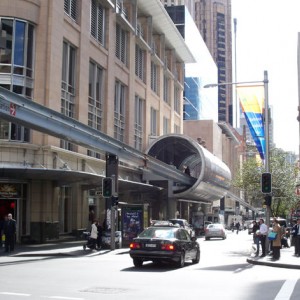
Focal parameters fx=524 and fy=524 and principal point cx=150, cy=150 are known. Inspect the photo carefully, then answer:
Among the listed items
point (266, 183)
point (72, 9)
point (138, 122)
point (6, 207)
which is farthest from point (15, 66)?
point (138, 122)

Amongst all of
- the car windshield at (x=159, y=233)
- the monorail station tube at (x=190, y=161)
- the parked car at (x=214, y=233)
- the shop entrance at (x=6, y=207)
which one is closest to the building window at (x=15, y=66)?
the shop entrance at (x=6, y=207)

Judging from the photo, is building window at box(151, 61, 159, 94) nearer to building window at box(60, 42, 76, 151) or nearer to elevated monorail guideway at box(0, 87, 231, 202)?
elevated monorail guideway at box(0, 87, 231, 202)

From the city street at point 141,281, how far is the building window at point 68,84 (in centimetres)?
1574

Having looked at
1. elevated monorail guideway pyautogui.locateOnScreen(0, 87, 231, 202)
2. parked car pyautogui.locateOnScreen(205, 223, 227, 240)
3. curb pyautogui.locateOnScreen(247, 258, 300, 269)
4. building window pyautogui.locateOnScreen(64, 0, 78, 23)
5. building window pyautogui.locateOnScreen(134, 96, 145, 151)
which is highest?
building window pyautogui.locateOnScreen(64, 0, 78, 23)

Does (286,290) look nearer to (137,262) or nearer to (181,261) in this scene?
(181,261)

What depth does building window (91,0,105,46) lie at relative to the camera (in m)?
40.8

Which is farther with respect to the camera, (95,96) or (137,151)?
(95,96)

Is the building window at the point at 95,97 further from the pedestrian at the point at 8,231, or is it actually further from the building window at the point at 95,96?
the pedestrian at the point at 8,231

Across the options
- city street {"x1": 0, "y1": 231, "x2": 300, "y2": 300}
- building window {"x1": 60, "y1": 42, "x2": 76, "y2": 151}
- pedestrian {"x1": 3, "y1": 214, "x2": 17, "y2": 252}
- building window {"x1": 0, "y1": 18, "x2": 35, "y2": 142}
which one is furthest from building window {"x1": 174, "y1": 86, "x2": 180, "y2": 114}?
city street {"x1": 0, "y1": 231, "x2": 300, "y2": 300}

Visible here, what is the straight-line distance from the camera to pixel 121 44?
47.3m

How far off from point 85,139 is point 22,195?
7.67 meters

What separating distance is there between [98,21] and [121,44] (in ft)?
18.4

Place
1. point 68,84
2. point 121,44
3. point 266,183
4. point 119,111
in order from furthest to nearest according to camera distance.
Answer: point 121,44 < point 119,111 < point 68,84 < point 266,183

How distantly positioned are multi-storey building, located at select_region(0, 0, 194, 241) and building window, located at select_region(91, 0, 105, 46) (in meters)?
0.08
